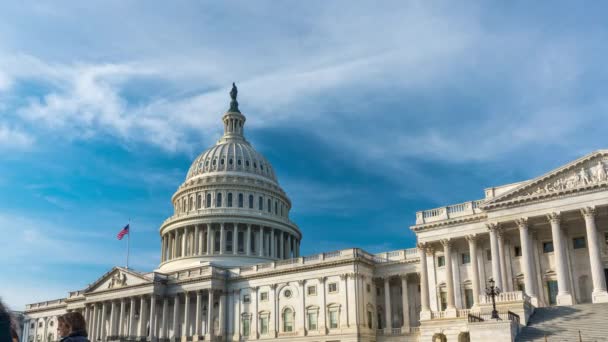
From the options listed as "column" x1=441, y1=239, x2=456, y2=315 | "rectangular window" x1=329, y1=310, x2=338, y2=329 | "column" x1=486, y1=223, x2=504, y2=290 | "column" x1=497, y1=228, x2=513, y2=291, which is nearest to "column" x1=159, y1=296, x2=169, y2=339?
"rectangular window" x1=329, y1=310, x2=338, y2=329

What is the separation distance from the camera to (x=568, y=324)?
50406mm

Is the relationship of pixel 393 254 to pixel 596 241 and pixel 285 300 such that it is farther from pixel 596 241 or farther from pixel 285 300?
pixel 596 241

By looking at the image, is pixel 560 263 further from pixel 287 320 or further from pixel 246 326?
pixel 246 326

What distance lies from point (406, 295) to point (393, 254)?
5.87m

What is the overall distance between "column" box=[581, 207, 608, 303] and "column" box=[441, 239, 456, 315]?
1445 cm

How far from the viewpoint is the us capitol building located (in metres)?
60.8

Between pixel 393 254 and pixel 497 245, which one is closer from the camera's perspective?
pixel 497 245

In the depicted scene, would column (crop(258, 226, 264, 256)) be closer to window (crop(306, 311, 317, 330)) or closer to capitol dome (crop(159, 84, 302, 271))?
capitol dome (crop(159, 84, 302, 271))

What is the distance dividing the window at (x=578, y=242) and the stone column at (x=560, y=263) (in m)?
3.03

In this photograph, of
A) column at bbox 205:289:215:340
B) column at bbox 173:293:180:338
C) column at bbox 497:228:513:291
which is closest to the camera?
column at bbox 497:228:513:291

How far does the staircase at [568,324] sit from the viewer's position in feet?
154

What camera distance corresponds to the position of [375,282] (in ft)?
281

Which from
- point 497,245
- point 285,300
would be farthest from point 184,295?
point 497,245

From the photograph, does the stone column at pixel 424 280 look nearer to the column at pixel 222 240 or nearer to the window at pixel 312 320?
the window at pixel 312 320
